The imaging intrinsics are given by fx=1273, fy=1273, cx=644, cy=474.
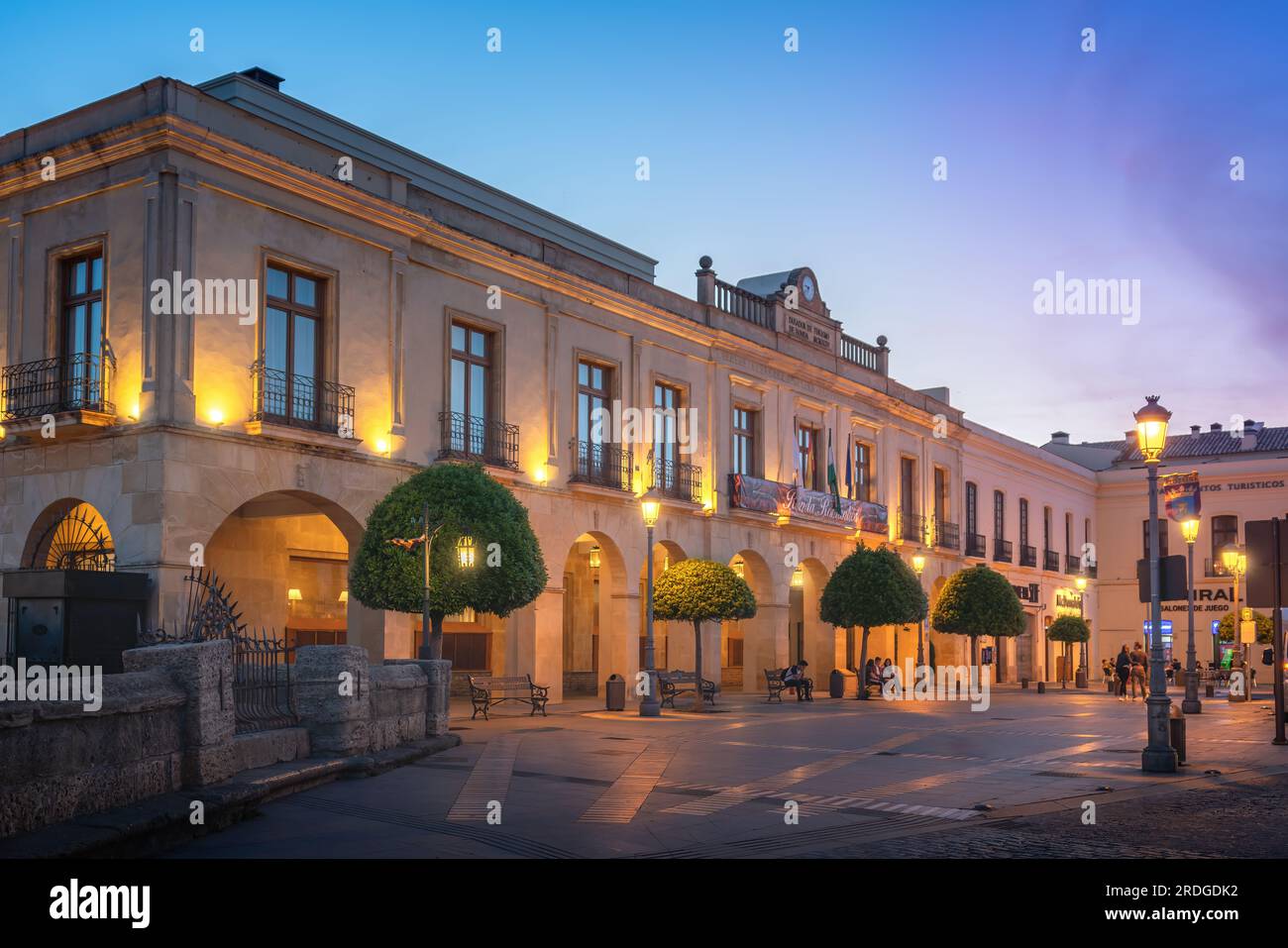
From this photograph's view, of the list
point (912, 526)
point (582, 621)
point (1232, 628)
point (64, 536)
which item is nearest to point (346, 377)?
point (64, 536)

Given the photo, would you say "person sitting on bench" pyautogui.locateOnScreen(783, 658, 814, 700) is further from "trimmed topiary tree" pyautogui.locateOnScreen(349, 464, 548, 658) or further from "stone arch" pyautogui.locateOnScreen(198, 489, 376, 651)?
"trimmed topiary tree" pyautogui.locateOnScreen(349, 464, 548, 658)

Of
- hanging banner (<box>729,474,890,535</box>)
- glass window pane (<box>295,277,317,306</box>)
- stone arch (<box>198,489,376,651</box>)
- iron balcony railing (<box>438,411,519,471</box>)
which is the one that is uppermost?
glass window pane (<box>295,277,317,306</box>)

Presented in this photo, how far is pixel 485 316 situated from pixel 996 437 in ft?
98.4

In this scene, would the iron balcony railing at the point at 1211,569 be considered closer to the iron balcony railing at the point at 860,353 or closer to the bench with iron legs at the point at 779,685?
the iron balcony railing at the point at 860,353

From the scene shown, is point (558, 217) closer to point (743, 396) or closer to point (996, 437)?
point (743, 396)

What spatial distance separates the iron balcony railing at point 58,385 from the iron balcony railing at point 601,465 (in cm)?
1062

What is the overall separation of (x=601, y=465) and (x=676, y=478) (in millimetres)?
2911

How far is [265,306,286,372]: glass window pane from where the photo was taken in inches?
840

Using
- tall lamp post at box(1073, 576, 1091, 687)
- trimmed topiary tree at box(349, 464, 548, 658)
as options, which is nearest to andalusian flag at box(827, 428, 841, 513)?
tall lamp post at box(1073, 576, 1091, 687)

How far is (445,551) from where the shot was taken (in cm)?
2011

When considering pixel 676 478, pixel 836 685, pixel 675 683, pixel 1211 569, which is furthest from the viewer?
pixel 1211 569

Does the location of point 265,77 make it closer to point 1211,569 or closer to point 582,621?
point 582,621

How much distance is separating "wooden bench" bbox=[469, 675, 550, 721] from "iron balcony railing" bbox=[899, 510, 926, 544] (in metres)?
19.9

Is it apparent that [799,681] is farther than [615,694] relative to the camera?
Yes
